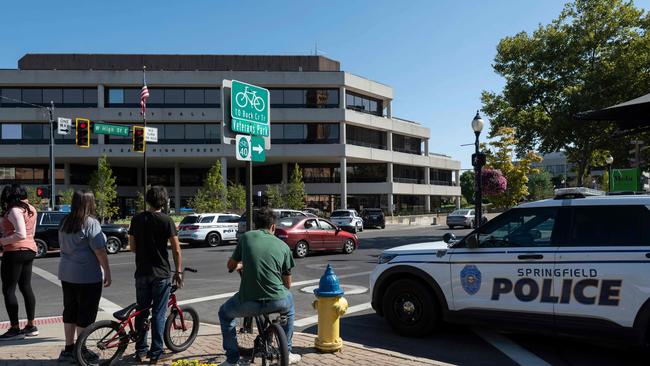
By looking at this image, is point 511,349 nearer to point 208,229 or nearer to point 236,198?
point 208,229

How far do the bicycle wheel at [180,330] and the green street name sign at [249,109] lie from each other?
233 cm

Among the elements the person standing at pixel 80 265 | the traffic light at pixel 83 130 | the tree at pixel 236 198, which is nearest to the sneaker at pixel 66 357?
the person standing at pixel 80 265

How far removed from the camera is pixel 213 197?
4628 centimetres

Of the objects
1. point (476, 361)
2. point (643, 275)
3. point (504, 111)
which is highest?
point (504, 111)

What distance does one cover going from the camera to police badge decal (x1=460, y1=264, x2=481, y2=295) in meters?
6.34

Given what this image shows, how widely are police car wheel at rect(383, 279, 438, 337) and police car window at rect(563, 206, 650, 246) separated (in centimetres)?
185

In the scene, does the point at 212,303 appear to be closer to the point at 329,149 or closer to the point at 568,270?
the point at 568,270

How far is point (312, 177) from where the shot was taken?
59.3m

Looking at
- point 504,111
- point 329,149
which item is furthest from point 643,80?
point 329,149

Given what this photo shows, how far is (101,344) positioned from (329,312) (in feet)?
7.80

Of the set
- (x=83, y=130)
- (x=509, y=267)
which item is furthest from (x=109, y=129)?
(x=509, y=267)

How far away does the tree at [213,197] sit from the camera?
43297 millimetres

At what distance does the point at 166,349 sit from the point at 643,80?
23.7 metres

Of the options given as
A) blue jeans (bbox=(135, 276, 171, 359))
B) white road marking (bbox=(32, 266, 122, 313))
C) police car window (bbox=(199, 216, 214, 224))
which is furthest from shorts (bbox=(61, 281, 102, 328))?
police car window (bbox=(199, 216, 214, 224))
